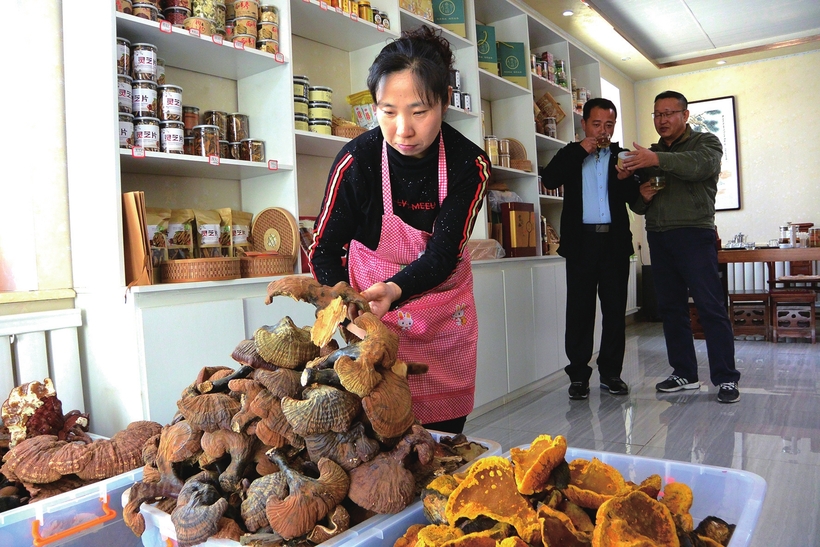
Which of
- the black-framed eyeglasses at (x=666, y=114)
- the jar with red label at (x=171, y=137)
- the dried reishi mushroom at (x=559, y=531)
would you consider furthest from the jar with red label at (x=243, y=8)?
the black-framed eyeglasses at (x=666, y=114)

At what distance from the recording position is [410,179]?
50.4 inches

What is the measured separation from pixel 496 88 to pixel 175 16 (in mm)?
2565

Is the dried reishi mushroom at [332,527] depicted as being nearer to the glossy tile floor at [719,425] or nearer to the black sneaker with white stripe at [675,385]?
the glossy tile floor at [719,425]

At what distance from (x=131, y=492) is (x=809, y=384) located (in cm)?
385

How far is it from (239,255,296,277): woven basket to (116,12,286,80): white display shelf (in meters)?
0.74

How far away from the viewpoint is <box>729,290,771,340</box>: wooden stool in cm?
521

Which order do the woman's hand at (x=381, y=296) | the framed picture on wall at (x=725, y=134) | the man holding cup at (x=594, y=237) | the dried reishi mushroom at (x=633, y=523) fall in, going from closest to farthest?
the dried reishi mushroom at (x=633, y=523)
the woman's hand at (x=381, y=296)
the man holding cup at (x=594, y=237)
the framed picture on wall at (x=725, y=134)

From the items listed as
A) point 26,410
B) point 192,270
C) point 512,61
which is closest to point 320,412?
point 26,410

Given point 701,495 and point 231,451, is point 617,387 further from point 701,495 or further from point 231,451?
point 231,451

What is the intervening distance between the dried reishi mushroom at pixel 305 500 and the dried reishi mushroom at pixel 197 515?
5 centimetres

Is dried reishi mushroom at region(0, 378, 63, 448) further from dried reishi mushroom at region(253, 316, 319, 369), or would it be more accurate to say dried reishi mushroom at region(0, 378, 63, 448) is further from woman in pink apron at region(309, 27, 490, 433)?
dried reishi mushroom at region(253, 316, 319, 369)

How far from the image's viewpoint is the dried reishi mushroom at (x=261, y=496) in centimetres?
65

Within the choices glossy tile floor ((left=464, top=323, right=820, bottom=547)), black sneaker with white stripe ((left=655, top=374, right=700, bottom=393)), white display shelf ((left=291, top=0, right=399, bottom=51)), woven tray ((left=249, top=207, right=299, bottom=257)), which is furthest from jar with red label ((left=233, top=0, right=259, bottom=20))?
black sneaker with white stripe ((left=655, top=374, right=700, bottom=393))

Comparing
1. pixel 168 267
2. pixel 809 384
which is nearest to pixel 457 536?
pixel 168 267
